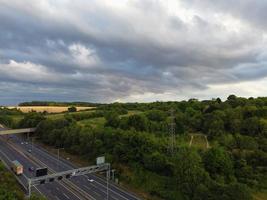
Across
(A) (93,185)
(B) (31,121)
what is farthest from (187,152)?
(B) (31,121)

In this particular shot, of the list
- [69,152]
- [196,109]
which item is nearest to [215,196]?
[69,152]

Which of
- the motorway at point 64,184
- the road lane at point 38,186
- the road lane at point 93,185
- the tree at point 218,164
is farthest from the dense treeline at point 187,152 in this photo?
the road lane at point 38,186

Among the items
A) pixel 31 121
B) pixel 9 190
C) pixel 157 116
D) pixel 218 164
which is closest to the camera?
pixel 9 190

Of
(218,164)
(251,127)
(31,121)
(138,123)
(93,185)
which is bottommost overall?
(93,185)

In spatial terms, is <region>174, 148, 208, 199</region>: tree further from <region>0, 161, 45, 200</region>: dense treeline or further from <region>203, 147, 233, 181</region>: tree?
<region>0, 161, 45, 200</region>: dense treeline

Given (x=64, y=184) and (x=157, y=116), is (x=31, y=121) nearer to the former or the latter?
(x=157, y=116)

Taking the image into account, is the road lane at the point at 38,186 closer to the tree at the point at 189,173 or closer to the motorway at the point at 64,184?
the motorway at the point at 64,184
